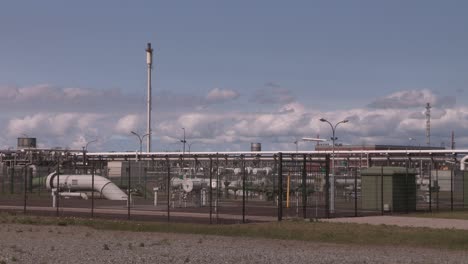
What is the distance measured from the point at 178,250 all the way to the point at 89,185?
3244cm

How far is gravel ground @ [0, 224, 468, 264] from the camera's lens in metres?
17.9

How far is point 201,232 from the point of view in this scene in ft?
89.9

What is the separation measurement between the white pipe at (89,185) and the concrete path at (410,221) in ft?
63.7

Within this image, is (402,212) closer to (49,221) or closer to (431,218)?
(431,218)

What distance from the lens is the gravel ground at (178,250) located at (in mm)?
17878

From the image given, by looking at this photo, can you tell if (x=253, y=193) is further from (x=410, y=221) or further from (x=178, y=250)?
(x=178, y=250)

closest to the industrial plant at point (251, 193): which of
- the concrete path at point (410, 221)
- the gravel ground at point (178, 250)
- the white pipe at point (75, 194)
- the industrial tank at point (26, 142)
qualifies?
the white pipe at point (75, 194)

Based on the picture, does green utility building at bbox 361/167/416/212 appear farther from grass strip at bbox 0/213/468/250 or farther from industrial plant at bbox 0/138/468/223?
grass strip at bbox 0/213/468/250

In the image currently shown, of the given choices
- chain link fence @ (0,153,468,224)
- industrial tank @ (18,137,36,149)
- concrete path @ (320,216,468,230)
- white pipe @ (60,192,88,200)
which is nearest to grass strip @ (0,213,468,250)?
concrete path @ (320,216,468,230)

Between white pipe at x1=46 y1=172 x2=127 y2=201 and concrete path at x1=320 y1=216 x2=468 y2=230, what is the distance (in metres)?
19.4

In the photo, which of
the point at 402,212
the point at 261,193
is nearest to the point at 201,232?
the point at 402,212

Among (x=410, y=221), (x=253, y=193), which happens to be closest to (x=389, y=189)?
(x=410, y=221)

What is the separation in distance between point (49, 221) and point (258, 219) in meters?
8.86

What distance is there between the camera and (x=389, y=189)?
39.1 meters
